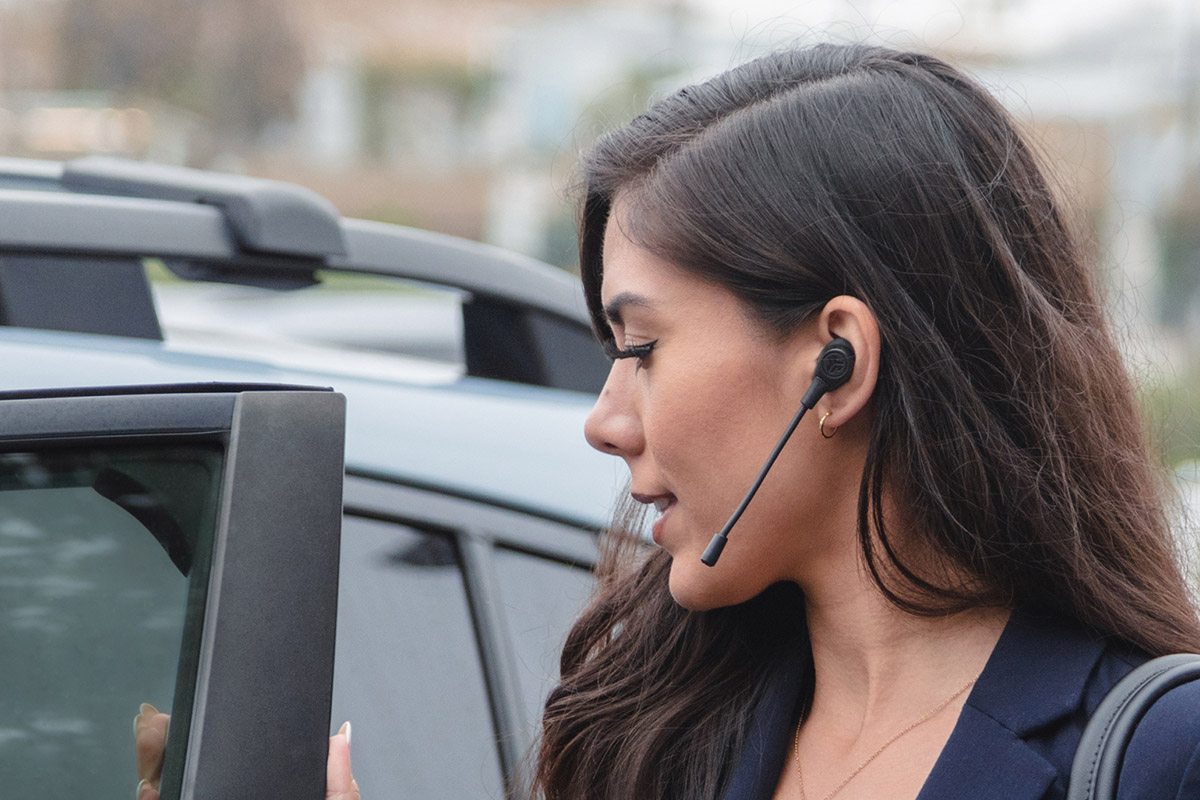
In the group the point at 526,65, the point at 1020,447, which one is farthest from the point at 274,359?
the point at 526,65

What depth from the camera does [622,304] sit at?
151 cm

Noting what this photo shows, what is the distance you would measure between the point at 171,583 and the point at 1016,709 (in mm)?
841

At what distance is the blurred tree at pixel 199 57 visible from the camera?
30.5 meters

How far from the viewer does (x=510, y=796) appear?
172 centimetres

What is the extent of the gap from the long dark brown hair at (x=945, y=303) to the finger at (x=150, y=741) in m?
0.70

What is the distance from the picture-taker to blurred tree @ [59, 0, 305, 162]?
30531 mm

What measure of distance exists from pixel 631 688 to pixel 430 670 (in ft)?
0.91

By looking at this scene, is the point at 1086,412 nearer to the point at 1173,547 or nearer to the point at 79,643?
the point at 1173,547

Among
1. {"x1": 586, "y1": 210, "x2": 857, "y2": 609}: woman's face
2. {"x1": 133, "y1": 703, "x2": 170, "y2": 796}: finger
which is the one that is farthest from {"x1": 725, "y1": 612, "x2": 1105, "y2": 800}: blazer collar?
{"x1": 133, "y1": 703, "x2": 170, "y2": 796}: finger

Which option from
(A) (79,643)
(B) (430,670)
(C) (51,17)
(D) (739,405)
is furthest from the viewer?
(C) (51,17)

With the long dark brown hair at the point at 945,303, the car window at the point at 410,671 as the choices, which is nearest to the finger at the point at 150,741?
the car window at the point at 410,671

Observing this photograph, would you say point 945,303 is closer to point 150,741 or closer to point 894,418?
point 894,418

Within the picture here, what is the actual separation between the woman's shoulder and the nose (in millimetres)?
597

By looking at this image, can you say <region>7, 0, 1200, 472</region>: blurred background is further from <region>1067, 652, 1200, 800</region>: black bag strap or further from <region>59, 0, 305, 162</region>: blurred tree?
<region>1067, 652, 1200, 800</region>: black bag strap
